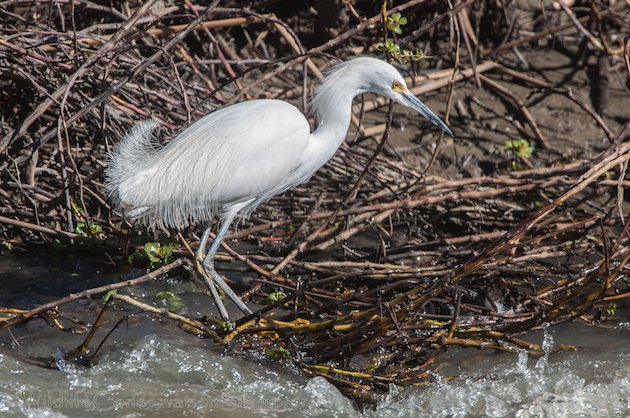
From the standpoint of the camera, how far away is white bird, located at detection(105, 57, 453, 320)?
344cm

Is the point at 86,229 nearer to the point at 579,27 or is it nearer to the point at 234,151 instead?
the point at 234,151

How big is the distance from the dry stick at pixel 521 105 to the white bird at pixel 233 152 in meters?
1.96

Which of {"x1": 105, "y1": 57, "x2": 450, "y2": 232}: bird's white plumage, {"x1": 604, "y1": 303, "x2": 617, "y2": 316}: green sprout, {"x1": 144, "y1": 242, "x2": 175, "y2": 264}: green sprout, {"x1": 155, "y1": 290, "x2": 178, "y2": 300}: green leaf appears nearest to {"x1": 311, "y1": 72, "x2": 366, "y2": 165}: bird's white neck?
{"x1": 105, "y1": 57, "x2": 450, "y2": 232}: bird's white plumage

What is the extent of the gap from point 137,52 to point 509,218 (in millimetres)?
2093

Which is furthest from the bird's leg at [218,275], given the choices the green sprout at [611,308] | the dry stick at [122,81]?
the green sprout at [611,308]

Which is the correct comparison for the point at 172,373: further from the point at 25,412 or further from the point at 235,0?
the point at 235,0

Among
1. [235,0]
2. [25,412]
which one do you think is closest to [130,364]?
[25,412]

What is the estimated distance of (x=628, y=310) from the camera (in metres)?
3.89

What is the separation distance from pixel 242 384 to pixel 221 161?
2.87ft

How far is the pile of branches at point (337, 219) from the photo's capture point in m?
3.17

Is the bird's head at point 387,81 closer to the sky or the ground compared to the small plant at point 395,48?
closer to the ground

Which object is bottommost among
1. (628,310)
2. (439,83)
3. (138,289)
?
(628,310)

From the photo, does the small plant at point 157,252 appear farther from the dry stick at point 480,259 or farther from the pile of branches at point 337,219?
the dry stick at point 480,259

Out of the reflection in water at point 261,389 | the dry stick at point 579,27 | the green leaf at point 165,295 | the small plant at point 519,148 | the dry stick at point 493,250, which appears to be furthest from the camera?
the dry stick at point 579,27
